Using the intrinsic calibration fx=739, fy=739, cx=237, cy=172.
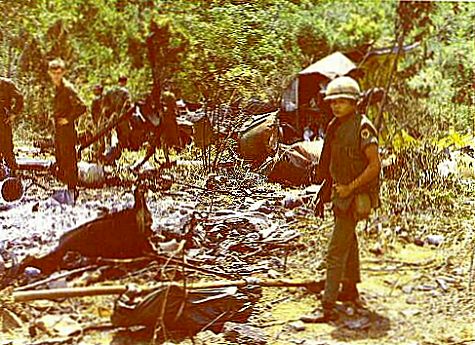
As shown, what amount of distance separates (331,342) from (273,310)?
0.21m

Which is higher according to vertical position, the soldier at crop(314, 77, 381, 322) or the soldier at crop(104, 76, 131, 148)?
the soldier at crop(104, 76, 131, 148)

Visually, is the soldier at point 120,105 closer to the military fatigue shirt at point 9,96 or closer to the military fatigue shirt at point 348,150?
the military fatigue shirt at point 9,96

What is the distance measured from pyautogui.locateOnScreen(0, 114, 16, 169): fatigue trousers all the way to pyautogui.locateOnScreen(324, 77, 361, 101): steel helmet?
1018 millimetres

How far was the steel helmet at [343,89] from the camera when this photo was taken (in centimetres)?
228

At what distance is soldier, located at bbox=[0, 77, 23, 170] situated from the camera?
2.36 meters

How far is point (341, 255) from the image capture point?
2.34 m

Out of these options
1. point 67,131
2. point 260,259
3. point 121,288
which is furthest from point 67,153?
point 260,259

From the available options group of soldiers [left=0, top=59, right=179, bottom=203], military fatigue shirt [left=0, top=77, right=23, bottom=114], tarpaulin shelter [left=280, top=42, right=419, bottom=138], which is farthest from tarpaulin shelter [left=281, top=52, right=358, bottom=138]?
military fatigue shirt [left=0, top=77, right=23, bottom=114]

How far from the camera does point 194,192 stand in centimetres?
235

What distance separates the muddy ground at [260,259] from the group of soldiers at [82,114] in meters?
0.09

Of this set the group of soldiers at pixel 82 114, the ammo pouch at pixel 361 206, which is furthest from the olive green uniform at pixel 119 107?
the ammo pouch at pixel 361 206

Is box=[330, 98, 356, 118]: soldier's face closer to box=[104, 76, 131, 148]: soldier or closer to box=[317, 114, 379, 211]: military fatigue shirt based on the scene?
box=[317, 114, 379, 211]: military fatigue shirt

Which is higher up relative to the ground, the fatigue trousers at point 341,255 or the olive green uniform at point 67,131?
the olive green uniform at point 67,131

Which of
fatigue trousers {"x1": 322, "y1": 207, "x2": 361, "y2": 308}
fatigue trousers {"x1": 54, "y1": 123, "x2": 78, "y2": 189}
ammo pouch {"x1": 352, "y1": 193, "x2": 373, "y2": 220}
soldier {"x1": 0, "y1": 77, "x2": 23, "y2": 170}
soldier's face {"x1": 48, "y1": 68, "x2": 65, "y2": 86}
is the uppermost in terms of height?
soldier's face {"x1": 48, "y1": 68, "x2": 65, "y2": 86}
